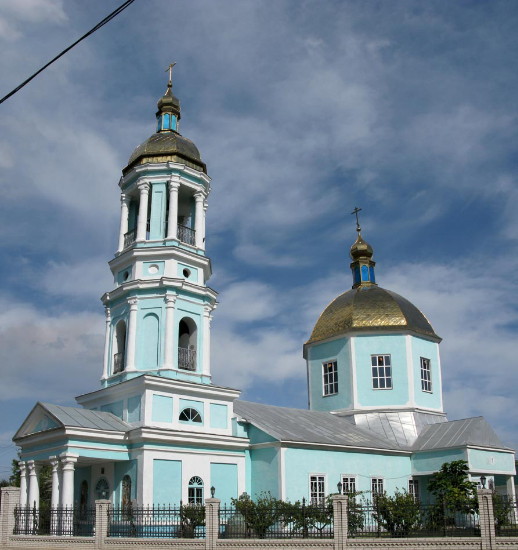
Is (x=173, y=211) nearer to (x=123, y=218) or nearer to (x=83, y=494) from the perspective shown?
(x=123, y=218)

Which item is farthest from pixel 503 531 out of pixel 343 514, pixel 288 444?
pixel 288 444

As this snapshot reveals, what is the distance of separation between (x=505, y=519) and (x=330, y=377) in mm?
15816

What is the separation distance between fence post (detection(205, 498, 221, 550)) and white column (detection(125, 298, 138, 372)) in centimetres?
641

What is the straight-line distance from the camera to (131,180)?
22719 millimetres

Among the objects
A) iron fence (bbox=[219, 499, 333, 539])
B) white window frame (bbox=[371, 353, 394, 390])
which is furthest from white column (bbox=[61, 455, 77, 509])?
white window frame (bbox=[371, 353, 394, 390])

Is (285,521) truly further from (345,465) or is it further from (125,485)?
(345,465)

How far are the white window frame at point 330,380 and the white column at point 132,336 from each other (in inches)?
443

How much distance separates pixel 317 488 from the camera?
2127 cm

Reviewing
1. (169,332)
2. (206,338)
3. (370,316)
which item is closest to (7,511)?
(169,332)

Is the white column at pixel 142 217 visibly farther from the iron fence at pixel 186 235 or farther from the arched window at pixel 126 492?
the arched window at pixel 126 492

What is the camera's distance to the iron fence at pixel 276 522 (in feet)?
47.4

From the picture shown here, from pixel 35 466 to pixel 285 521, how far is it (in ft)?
28.0

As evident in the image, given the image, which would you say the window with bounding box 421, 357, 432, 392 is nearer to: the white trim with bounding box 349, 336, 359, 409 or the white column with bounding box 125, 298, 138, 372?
the white trim with bounding box 349, 336, 359, 409

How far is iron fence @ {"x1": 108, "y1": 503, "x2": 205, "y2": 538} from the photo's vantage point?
623 inches
